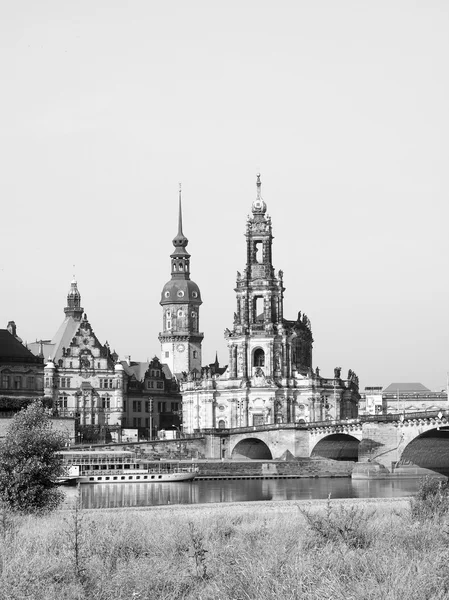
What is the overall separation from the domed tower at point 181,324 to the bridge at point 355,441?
3357 centimetres

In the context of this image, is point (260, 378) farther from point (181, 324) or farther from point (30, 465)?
point (30, 465)

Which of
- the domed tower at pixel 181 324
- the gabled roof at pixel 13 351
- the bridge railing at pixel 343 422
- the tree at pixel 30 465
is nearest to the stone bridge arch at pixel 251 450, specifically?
the bridge railing at pixel 343 422

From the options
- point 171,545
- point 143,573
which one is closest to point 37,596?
point 143,573

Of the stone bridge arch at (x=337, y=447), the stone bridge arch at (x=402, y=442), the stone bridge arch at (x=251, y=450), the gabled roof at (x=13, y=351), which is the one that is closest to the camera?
the stone bridge arch at (x=402, y=442)

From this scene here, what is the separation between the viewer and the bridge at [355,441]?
108 meters

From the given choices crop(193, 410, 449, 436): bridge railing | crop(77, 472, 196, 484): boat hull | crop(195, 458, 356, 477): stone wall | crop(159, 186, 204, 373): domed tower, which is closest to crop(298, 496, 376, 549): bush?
crop(193, 410, 449, 436): bridge railing

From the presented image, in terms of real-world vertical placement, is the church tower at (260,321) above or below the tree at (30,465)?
above

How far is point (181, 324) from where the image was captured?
538 ft

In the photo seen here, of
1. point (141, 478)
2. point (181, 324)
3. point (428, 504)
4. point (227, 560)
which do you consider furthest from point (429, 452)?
point (227, 560)

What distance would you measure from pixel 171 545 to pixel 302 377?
103 metres

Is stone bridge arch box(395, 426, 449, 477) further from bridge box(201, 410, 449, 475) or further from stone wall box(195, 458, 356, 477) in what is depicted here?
stone wall box(195, 458, 356, 477)

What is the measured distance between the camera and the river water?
7906 cm

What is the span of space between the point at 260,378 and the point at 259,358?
12.4 feet

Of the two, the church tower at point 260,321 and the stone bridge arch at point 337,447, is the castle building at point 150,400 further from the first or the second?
the stone bridge arch at point 337,447
